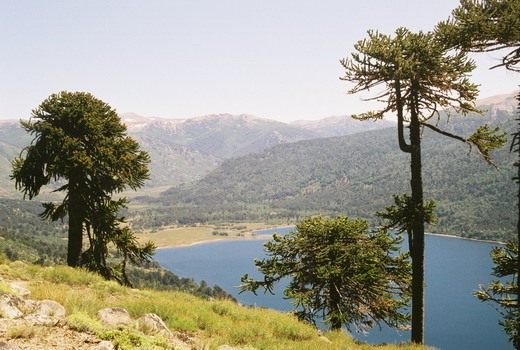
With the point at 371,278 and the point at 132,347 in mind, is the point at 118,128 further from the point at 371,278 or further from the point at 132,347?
the point at 132,347

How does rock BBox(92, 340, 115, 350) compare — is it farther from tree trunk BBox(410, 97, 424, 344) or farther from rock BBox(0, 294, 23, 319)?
tree trunk BBox(410, 97, 424, 344)

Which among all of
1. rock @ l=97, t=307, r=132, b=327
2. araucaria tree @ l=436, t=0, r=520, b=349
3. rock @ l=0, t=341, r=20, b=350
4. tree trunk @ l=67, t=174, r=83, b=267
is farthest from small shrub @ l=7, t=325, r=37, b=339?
tree trunk @ l=67, t=174, r=83, b=267

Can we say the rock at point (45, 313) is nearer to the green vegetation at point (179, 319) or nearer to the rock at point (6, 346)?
the green vegetation at point (179, 319)

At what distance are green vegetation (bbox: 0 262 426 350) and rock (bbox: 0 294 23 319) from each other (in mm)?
1018

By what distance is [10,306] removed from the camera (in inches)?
330

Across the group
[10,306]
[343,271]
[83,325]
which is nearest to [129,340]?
[83,325]

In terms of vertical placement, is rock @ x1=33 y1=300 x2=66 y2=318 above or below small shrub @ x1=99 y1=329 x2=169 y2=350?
above

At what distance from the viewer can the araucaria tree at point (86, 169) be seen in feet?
70.4

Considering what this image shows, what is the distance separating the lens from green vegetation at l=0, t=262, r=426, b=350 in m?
8.27

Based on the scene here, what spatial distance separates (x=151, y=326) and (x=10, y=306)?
2.87 metres

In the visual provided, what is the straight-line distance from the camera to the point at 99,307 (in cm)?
1035

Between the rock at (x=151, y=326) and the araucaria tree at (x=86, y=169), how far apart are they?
43.3 ft

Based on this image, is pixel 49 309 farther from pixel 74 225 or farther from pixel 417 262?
pixel 74 225

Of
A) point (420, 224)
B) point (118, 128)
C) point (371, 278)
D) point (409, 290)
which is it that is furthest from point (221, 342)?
point (118, 128)
